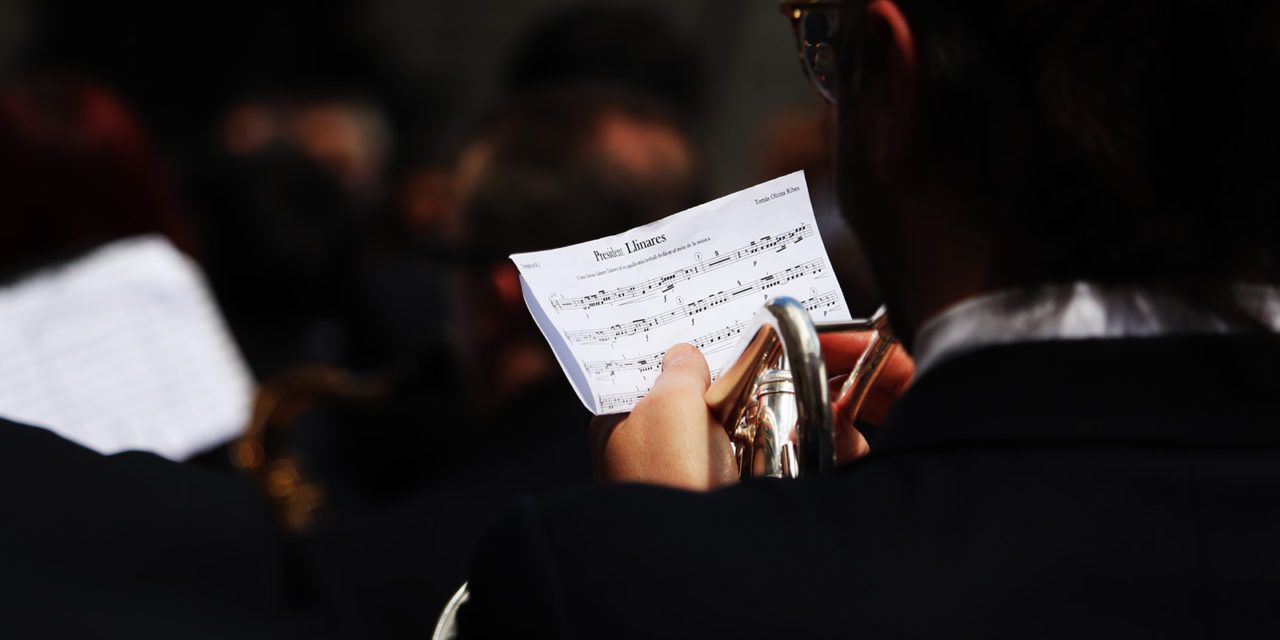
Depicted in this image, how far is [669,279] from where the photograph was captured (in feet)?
3.79

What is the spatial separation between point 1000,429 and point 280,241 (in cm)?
358

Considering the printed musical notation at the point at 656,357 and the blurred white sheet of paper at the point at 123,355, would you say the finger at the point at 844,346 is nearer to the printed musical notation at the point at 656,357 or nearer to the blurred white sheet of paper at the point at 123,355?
the printed musical notation at the point at 656,357

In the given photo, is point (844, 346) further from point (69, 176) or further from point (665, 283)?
point (69, 176)

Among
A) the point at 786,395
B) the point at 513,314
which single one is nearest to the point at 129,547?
the point at 786,395

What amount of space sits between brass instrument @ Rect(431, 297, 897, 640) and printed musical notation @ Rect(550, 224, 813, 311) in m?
0.05

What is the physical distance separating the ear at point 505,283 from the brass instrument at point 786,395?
0.93m

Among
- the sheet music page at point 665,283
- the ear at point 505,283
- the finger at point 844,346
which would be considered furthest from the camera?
the ear at point 505,283

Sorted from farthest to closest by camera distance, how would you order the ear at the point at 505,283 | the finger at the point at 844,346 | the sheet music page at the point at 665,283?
1. the ear at the point at 505,283
2. the finger at the point at 844,346
3. the sheet music page at the point at 665,283

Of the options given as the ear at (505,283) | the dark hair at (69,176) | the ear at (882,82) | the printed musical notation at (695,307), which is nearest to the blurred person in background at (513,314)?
the ear at (505,283)

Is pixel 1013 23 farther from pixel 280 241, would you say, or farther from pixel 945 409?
pixel 280 241

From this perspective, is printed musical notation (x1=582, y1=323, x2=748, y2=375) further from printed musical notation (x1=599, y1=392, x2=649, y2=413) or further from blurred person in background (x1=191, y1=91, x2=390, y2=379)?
blurred person in background (x1=191, y1=91, x2=390, y2=379)

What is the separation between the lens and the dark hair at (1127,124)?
3.18 feet

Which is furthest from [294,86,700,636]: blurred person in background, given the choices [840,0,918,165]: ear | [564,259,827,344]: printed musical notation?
[840,0,918,165]: ear

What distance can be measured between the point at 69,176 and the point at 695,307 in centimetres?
183
